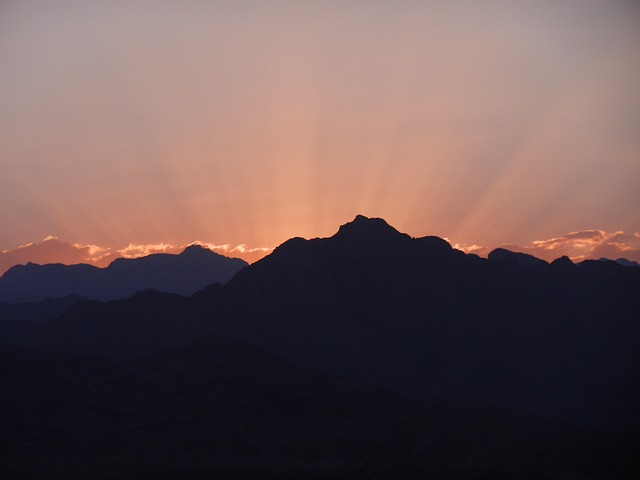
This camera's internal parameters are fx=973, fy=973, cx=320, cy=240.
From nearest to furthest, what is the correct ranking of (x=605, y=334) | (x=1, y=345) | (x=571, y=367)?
(x=1, y=345) → (x=571, y=367) → (x=605, y=334)

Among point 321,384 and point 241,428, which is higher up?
point 321,384

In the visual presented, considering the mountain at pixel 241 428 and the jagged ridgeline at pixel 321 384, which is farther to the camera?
the jagged ridgeline at pixel 321 384

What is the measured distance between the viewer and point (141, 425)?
122m

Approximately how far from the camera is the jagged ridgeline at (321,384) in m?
101

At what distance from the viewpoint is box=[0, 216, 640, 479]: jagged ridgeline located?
332ft

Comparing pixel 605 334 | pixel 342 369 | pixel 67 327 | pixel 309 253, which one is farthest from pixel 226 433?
pixel 605 334

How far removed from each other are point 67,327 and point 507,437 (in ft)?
324

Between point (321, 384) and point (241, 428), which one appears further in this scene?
point (321, 384)

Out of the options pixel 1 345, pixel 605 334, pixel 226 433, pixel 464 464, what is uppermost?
pixel 605 334

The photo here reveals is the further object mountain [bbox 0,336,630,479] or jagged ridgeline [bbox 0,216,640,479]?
jagged ridgeline [bbox 0,216,640,479]

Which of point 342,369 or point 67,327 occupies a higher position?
point 67,327

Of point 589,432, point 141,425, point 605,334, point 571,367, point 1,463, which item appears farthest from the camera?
point 605,334

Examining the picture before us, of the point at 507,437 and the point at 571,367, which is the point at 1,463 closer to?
the point at 507,437

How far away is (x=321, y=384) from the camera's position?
135m
